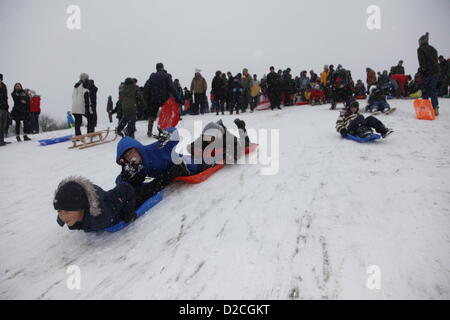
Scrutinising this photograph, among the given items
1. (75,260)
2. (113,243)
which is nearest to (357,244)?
(113,243)

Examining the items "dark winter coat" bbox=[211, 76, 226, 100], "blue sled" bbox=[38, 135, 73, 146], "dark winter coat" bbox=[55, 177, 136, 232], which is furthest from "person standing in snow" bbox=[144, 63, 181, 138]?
"dark winter coat" bbox=[55, 177, 136, 232]

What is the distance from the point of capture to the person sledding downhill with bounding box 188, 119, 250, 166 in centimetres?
361

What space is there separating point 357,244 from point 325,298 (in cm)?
56

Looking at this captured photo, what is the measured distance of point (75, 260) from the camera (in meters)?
2.08

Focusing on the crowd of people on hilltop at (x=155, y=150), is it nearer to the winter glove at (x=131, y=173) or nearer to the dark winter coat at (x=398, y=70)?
the winter glove at (x=131, y=173)

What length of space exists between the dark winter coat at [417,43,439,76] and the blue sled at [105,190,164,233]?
6.40 meters

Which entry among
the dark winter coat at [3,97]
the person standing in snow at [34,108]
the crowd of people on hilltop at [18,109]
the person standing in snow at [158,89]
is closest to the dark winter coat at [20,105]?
the crowd of people on hilltop at [18,109]

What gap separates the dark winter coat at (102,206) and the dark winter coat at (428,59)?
6764 mm

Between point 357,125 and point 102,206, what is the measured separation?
13.9 feet

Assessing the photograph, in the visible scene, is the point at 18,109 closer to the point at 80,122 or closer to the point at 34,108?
the point at 34,108

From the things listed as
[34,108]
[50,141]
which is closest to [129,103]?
[50,141]

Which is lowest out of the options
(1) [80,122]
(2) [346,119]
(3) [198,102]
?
(2) [346,119]

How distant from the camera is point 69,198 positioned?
1.97 m
